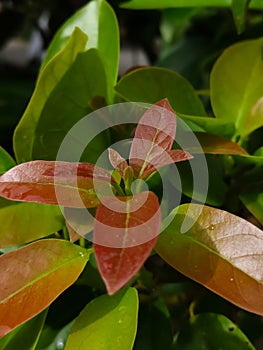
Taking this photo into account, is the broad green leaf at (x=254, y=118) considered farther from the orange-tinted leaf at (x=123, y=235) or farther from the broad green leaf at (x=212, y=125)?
the orange-tinted leaf at (x=123, y=235)

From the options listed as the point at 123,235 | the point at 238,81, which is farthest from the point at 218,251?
the point at 238,81

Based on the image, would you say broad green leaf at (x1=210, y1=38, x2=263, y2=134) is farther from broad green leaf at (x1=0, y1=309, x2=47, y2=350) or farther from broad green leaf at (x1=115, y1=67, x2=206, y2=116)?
broad green leaf at (x1=0, y1=309, x2=47, y2=350)

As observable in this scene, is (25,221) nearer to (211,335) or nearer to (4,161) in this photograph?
(4,161)

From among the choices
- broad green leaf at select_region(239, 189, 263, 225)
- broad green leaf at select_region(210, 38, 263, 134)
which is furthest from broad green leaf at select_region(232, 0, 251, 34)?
broad green leaf at select_region(239, 189, 263, 225)

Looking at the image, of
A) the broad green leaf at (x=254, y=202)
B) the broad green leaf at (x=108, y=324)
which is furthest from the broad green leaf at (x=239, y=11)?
the broad green leaf at (x=108, y=324)

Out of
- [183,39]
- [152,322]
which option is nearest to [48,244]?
[152,322]
